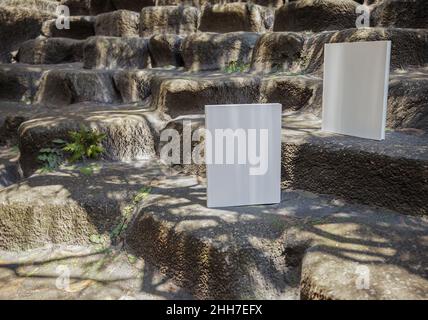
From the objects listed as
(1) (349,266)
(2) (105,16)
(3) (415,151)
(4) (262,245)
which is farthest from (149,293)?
(2) (105,16)

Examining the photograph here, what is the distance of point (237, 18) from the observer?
6.89 m

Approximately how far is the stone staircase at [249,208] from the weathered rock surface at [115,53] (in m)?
0.03

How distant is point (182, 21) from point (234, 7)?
3.63ft

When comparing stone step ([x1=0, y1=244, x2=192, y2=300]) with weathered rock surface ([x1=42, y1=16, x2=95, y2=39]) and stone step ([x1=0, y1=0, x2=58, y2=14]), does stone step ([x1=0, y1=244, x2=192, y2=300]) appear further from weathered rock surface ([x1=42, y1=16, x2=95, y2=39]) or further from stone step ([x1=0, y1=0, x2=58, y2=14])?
stone step ([x1=0, y1=0, x2=58, y2=14])

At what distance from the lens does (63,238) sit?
3.40 metres

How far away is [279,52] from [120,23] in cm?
368

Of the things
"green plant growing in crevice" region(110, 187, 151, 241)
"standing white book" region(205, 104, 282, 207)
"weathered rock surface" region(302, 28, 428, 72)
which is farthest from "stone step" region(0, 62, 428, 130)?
"green plant growing in crevice" region(110, 187, 151, 241)

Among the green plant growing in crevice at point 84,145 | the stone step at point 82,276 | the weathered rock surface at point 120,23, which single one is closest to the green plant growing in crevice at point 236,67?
the green plant growing in crevice at point 84,145

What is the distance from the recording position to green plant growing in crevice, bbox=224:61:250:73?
5.84 m

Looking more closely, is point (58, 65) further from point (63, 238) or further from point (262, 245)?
point (262, 245)

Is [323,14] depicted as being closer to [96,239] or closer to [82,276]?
[96,239]

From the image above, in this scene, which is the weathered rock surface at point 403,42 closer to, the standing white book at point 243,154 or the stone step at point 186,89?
the stone step at point 186,89

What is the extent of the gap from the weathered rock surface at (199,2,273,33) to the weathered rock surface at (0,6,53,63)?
3646 mm

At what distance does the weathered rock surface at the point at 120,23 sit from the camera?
25.3 ft
